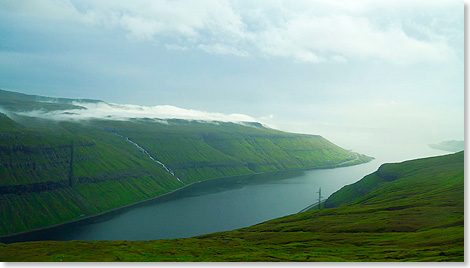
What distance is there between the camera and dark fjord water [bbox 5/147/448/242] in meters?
82.1

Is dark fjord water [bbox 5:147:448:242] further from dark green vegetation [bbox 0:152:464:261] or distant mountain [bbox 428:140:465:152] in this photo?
distant mountain [bbox 428:140:465:152]

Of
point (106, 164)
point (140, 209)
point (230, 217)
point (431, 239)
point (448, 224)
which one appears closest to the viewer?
point (431, 239)

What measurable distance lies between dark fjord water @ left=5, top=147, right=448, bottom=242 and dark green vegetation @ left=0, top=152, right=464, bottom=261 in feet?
94.9

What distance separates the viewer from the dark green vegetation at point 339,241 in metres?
31.3

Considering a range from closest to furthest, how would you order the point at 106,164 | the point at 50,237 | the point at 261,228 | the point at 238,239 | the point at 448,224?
the point at 448,224 → the point at 238,239 → the point at 261,228 → the point at 50,237 → the point at 106,164

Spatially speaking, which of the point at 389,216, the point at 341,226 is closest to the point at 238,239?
the point at 341,226

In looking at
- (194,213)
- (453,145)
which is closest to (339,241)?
(453,145)

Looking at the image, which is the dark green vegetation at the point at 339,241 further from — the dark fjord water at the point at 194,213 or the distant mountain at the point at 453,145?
the dark fjord water at the point at 194,213

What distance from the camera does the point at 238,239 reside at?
166ft

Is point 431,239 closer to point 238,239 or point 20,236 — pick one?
point 238,239

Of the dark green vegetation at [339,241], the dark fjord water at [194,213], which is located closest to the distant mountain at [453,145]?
the dark green vegetation at [339,241]

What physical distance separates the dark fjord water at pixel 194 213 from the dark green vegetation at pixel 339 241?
94.9 feet

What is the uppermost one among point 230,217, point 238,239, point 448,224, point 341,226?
point 448,224

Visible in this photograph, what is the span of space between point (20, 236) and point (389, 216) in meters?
85.6
